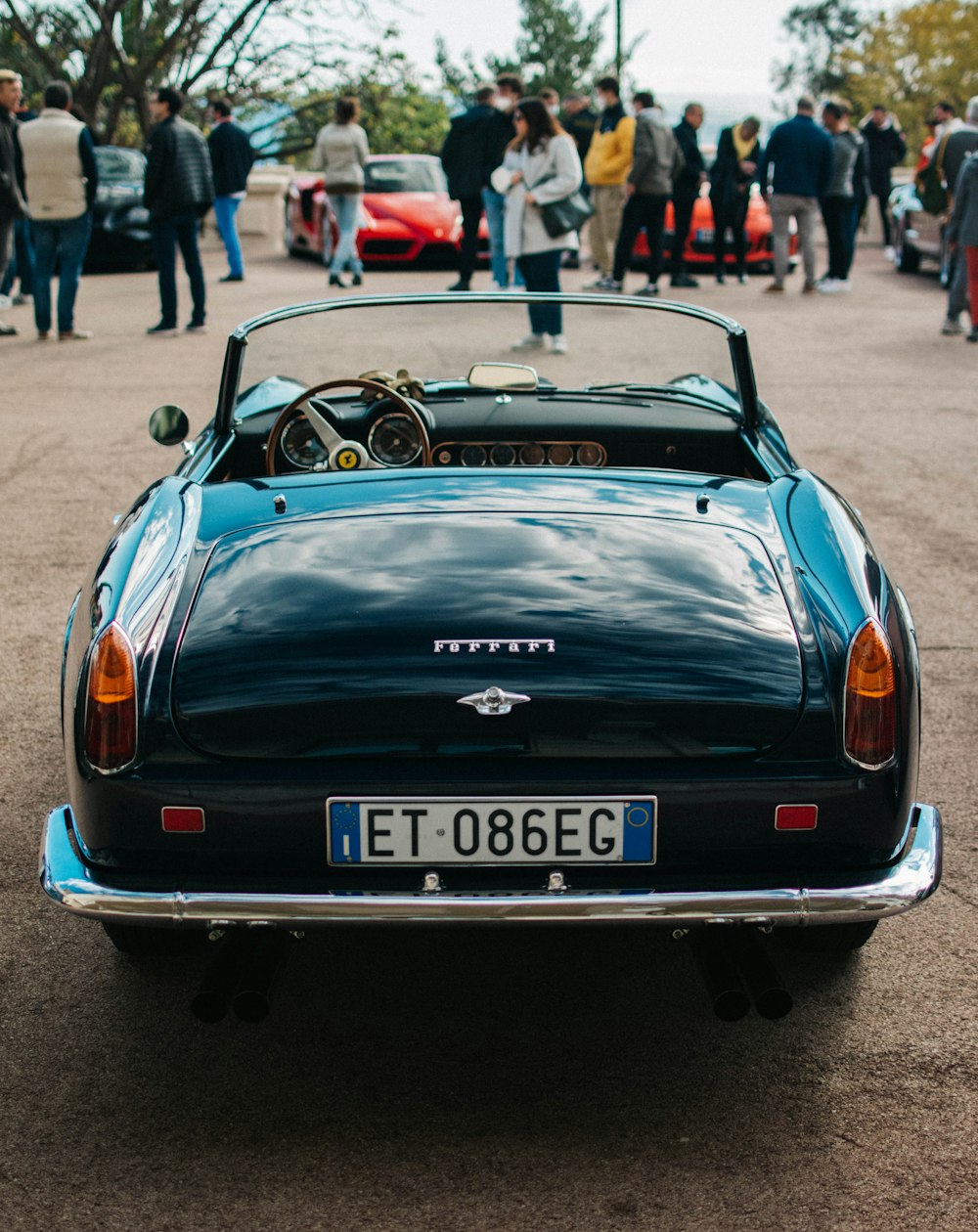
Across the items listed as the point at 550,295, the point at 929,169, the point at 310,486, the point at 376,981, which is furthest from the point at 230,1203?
the point at 929,169

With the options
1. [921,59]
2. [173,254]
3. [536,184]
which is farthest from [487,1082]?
[921,59]

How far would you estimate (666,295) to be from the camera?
1546 cm

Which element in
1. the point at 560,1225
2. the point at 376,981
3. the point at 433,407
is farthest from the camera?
the point at 433,407

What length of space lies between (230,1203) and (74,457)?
667 cm

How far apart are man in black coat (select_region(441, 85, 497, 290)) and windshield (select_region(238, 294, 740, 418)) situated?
995cm

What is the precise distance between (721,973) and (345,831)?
74cm

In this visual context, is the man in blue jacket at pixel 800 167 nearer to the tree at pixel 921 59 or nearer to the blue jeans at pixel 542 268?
the blue jeans at pixel 542 268

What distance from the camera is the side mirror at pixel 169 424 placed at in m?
4.40

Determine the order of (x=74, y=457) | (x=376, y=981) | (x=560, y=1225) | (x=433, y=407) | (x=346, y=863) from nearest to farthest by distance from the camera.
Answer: (x=560, y=1225) < (x=346, y=863) < (x=376, y=981) < (x=433, y=407) < (x=74, y=457)

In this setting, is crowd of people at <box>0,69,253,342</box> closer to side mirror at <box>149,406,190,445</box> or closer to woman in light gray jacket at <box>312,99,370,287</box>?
woman in light gray jacket at <box>312,99,370,287</box>

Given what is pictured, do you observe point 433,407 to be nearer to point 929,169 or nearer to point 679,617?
point 679,617

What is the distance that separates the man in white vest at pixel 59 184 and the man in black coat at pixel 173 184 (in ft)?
2.14

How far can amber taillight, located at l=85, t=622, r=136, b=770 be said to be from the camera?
276cm

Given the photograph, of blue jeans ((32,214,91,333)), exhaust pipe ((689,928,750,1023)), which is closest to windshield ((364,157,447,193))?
blue jeans ((32,214,91,333))
